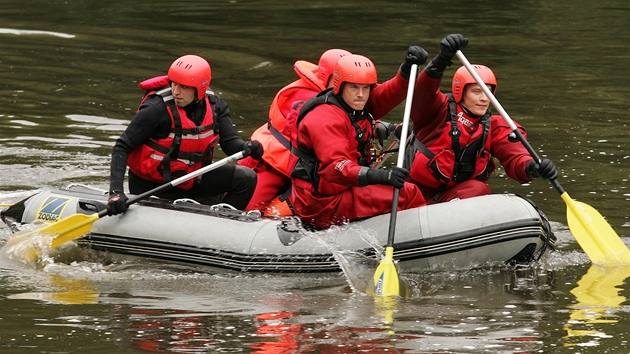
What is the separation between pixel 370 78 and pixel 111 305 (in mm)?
2115

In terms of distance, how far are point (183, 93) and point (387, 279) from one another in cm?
196

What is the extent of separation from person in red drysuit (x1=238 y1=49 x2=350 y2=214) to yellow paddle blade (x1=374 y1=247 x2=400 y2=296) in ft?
6.06

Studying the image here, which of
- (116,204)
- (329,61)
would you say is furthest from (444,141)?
(116,204)

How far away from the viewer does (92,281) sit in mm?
7980

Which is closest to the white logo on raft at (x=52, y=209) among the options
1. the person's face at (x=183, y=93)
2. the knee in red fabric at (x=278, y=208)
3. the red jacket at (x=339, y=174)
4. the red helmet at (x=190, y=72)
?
the person's face at (x=183, y=93)

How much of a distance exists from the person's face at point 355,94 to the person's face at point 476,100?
0.80 m

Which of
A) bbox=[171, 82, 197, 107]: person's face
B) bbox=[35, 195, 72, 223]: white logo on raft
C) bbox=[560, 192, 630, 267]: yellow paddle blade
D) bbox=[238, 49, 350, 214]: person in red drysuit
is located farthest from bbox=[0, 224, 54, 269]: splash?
bbox=[560, 192, 630, 267]: yellow paddle blade

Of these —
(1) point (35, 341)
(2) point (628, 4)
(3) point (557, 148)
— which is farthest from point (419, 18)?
(1) point (35, 341)

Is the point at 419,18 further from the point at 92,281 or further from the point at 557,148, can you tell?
the point at 92,281

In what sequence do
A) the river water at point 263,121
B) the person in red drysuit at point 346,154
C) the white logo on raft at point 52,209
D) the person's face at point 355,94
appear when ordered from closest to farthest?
the river water at point 263,121 < the person in red drysuit at point 346,154 < the person's face at point 355,94 < the white logo on raft at point 52,209

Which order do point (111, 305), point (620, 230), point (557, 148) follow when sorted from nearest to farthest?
point (111, 305) → point (620, 230) → point (557, 148)

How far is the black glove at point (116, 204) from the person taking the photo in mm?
8164

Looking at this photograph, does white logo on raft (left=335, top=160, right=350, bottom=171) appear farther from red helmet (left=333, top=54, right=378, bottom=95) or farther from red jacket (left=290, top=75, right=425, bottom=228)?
red helmet (left=333, top=54, right=378, bottom=95)

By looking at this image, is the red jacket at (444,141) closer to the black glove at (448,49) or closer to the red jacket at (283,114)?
the black glove at (448,49)
